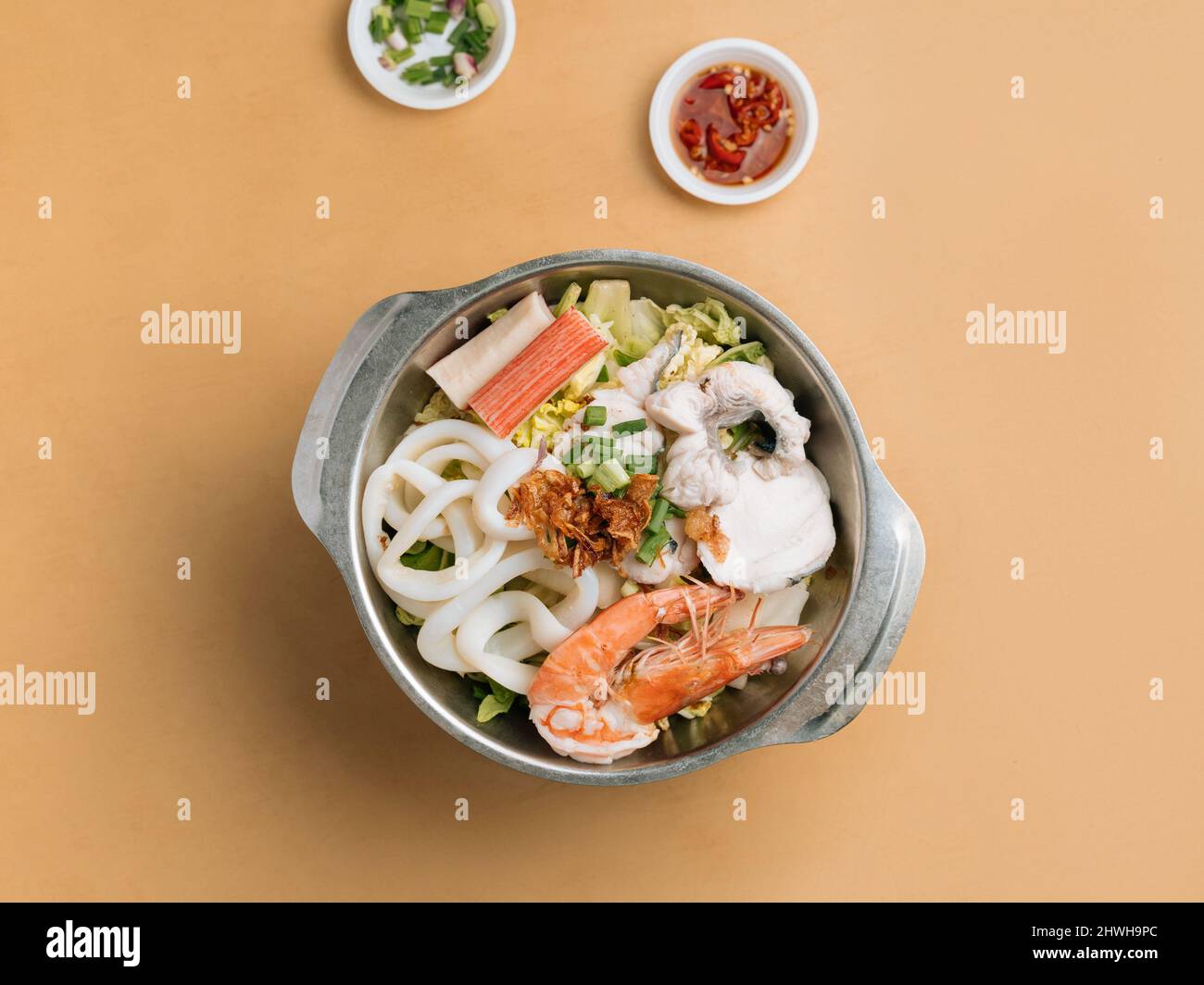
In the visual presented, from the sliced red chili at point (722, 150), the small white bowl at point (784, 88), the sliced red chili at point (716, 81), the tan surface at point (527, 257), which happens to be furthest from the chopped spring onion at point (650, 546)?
the sliced red chili at point (716, 81)

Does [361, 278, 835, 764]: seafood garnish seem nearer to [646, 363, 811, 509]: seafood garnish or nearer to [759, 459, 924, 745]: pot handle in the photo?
[646, 363, 811, 509]: seafood garnish

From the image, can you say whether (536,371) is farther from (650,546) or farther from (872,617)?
(872,617)

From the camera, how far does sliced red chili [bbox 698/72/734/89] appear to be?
2988mm

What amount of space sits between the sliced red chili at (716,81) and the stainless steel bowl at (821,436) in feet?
3.08

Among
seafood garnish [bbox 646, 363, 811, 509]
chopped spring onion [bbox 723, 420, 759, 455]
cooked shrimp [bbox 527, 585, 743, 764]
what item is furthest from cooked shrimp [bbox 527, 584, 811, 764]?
chopped spring onion [bbox 723, 420, 759, 455]

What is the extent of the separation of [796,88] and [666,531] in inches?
60.6

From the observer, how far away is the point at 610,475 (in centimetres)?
236

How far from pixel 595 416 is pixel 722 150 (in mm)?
1129

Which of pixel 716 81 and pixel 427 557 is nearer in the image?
pixel 427 557

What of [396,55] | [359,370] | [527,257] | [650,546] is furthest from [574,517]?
[396,55]

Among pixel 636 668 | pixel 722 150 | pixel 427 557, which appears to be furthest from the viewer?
pixel 722 150

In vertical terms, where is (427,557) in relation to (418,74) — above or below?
below

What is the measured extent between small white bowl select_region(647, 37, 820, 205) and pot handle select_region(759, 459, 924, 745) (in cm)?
111

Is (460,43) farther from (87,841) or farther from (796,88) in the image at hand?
(87,841)
